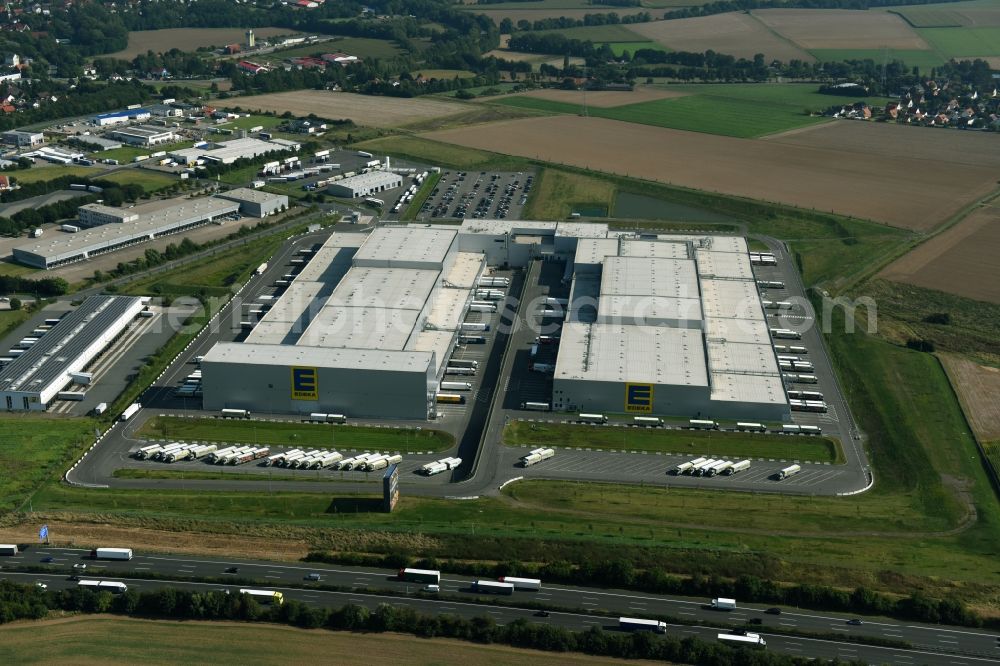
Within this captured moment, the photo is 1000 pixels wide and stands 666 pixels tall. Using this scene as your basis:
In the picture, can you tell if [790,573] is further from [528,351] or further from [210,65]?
[210,65]

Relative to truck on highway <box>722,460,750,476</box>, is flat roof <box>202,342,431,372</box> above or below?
above

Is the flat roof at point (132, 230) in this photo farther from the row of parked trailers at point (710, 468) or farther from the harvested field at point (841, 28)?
the harvested field at point (841, 28)

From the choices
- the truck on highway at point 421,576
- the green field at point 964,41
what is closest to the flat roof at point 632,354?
the truck on highway at point 421,576

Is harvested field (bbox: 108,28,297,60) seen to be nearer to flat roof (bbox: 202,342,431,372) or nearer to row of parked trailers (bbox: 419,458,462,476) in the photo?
flat roof (bbox: 202,342,431,372)

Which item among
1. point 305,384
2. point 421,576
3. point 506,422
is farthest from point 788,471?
point 305,384

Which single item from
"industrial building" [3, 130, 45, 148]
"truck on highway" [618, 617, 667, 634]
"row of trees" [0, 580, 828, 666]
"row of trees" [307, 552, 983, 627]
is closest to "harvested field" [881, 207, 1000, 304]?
"row of trees" [307, 552, 983, 627]
